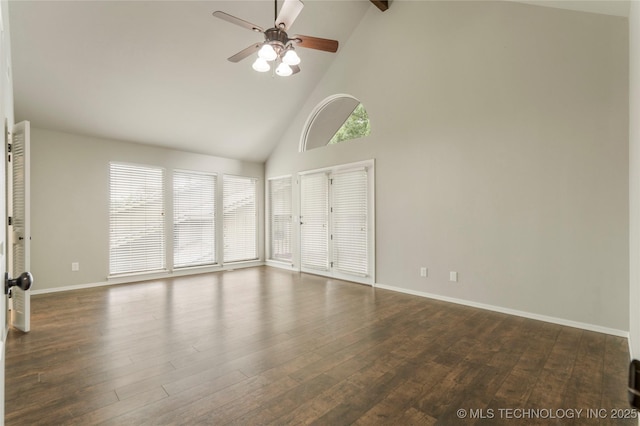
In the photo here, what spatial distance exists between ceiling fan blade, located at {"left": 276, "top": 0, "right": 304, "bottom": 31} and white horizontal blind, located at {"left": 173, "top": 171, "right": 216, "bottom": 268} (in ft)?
14.0

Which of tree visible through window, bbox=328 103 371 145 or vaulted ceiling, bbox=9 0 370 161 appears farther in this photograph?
tree visible through window, bbox=328 103 371 145

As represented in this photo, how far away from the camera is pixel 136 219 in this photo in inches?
223

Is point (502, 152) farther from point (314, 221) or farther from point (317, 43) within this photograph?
point (314, 221)

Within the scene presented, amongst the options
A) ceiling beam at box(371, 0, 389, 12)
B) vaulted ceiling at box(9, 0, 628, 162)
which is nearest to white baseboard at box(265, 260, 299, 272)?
vaulted ceiling at box(9, 0, 628, 162)

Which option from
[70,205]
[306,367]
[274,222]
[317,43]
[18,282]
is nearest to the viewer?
[18,282]

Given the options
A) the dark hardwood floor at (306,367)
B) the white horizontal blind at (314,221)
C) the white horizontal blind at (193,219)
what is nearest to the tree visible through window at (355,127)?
the white horizontal blind at (314,221)

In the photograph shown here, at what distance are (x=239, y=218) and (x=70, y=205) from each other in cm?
311

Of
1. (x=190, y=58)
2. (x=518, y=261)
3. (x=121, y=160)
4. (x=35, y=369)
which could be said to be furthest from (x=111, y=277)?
(x=518, y=261)

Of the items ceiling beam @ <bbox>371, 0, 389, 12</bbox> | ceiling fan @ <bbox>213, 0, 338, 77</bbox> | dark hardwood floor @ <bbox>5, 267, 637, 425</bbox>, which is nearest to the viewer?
dark hardwood floor @ <bbox>5, 267, 637, 425</bbox>

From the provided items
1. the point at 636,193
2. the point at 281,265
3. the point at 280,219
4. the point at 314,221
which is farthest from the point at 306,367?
the point at 280,219

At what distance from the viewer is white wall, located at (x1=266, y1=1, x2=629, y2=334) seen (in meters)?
3.21

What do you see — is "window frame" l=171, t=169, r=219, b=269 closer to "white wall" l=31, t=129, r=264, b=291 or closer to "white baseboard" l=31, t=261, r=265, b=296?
"white baseboard" l=31, t=261, r=265, b=296

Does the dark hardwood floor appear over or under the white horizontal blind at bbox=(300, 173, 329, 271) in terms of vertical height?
under

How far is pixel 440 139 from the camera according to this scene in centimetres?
439
